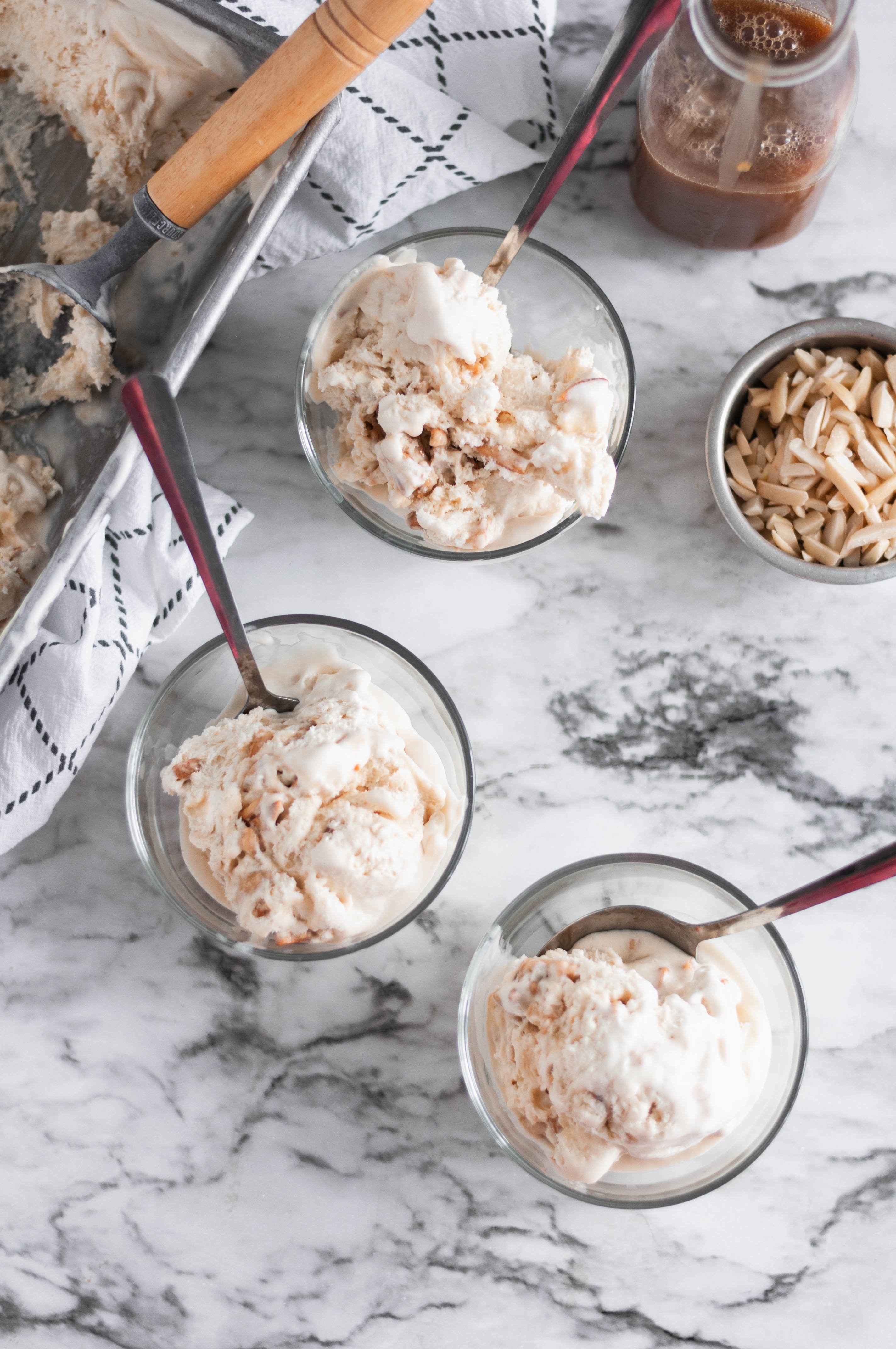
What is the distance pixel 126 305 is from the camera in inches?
54.0

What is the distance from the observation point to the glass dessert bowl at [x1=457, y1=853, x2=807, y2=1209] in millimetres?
1330

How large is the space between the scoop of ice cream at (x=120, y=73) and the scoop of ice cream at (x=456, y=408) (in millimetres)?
324

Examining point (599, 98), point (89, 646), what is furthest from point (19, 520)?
point (599, 98)

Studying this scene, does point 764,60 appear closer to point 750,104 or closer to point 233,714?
point 750,104

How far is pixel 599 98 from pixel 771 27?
283 millimetres

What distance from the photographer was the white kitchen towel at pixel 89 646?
1.39 m

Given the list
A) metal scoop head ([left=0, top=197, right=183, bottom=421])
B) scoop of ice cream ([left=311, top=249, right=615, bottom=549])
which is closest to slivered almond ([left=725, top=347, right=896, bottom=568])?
scoop of ice cream ([left=311, top=249, right=615, bottom=549])

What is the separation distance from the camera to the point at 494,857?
1.50 meters

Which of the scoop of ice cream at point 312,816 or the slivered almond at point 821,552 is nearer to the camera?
the scoop of ice cream at point 312,816

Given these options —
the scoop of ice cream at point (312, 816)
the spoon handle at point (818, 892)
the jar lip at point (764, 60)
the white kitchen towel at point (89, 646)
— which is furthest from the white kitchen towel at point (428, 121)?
the spoon handle at point (818, 892)

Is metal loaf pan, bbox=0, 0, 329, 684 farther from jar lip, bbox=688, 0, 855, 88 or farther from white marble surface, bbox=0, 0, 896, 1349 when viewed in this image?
jar lip, bbox=688, 0, 855, 88

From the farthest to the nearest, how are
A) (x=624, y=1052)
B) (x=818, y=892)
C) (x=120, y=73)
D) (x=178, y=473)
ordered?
(x=120, y=73) < (x=624, y=1052) < (x=818, y=892) < (x=178, y=473)

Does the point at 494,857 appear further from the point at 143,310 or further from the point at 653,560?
the point at 143,310

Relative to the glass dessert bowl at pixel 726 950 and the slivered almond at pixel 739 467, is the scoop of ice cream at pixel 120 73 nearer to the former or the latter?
the slivered almond at pixel 739 467
